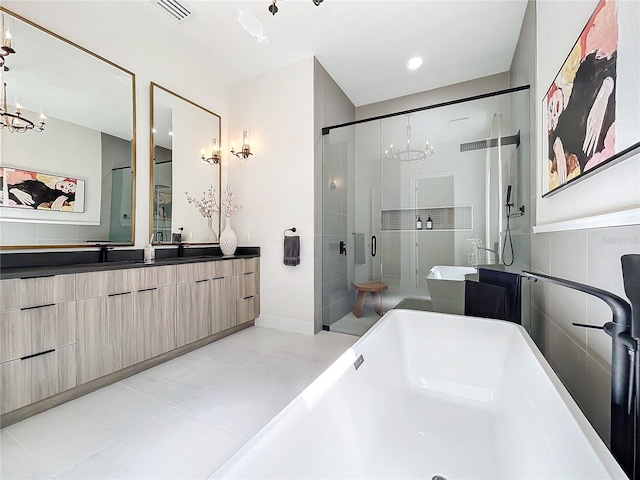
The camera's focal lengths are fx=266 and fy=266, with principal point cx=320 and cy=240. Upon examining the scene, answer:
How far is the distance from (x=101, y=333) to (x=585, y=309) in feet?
9.13

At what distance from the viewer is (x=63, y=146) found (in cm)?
206

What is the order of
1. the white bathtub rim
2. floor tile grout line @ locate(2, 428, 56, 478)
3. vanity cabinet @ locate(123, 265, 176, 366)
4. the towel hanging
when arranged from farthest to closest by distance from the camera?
the towel hanging < vanity cabinet @ locate(123, 265, 176, 366) < floor tile grout line @ locate(2, 428, 56, 478) < the white bathtub rim

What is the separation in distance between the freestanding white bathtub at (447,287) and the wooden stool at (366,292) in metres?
0.51

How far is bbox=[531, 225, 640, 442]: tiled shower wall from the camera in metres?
0.95

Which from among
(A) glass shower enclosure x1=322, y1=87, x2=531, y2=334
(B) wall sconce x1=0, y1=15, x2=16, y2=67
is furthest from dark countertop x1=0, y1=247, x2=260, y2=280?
(A) glass shower enclosure x1=322, y1=87, x2=531, y2=334

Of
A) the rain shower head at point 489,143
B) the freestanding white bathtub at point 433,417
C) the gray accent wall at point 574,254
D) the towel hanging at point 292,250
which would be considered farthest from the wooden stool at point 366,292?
the rain shower head at point 489,143

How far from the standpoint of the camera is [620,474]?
587 mm

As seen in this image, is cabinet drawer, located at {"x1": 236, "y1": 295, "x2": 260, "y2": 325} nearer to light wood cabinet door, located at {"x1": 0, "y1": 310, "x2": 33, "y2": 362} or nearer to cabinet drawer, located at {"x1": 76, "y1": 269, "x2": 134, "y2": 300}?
cabinet drawer, located at {"x1": 76, "y1": 269, "x2": 134, "y2": 300}

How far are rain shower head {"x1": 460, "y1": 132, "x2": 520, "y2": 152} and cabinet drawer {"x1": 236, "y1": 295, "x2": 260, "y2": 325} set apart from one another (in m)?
2.82

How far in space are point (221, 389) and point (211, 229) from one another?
195 cm

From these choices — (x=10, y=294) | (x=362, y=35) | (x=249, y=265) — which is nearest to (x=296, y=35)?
(x=362, y=35)

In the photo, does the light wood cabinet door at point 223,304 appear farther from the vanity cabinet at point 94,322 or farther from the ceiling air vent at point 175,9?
the ceiling air vent at point 175,9

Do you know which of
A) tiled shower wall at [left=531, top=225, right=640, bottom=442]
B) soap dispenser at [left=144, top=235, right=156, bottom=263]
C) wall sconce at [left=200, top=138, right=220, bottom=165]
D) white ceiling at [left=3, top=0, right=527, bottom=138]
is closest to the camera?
tiled shower wall at [left=531, top=225, right=640, bottom=442]

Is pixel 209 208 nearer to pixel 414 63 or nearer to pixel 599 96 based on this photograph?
pixel 414 63
